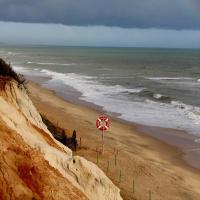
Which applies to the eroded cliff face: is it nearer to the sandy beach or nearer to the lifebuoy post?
the sandy beach

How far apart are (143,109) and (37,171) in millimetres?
31788

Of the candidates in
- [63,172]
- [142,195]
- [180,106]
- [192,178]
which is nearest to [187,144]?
[192,178]

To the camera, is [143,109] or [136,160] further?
[143,109]

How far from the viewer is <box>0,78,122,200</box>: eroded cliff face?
10672 mm

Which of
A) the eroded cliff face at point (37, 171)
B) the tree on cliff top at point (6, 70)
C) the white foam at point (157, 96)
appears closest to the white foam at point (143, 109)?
the white foam at point (157, 96)

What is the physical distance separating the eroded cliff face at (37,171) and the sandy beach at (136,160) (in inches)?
193

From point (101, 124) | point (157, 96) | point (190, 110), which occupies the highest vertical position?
point (101, 124)

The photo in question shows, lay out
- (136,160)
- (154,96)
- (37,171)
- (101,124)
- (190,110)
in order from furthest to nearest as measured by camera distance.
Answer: (154,96) → (190,110) → (101,124) → (136,160) → (37,171)

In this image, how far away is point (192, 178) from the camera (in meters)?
22.3

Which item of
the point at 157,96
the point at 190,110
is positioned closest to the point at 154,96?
the point at 157,96

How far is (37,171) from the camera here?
11219 millimetres

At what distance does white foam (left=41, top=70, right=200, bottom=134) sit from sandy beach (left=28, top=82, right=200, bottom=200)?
269 centimetres

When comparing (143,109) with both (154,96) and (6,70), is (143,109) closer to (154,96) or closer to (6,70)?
(154,96)

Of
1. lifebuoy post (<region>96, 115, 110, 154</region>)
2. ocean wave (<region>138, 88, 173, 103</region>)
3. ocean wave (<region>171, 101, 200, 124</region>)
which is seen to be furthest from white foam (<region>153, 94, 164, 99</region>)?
lifebuoy post (<region>96, 115, 110, 154</region>)
